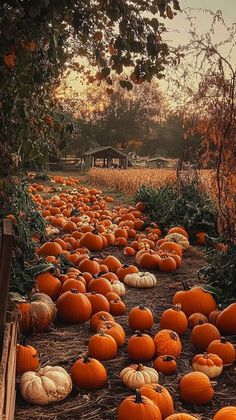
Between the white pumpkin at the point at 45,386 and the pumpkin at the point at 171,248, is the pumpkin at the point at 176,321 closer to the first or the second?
the white pumpkin at the point at 45,386

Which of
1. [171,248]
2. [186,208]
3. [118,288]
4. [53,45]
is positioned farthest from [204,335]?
[186,208]

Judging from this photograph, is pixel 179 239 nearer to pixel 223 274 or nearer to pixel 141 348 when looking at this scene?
pixel 223 274

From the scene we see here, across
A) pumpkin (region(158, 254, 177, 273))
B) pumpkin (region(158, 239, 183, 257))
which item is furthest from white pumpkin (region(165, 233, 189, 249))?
pumpkin (region(158, 254, 177, 273))

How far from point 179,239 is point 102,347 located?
4759 millimetres

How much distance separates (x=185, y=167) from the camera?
10086 mm

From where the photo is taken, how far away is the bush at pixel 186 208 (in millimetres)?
9523

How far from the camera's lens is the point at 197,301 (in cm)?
495

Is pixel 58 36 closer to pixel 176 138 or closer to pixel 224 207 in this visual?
pixel 224 207

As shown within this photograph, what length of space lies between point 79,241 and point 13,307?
461 cm

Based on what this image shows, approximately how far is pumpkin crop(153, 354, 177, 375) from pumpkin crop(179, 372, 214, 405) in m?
0.38

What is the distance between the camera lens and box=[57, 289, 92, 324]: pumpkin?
476cm

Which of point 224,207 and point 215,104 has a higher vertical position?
point 215,104

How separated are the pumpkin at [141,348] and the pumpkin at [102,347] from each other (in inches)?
5.8

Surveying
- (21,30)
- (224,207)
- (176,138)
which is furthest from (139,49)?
(176,138)
